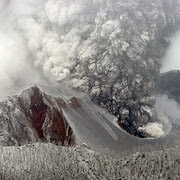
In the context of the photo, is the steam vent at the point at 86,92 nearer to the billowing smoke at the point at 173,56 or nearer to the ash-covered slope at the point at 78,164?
the ash-covered slope at the point at 78,164

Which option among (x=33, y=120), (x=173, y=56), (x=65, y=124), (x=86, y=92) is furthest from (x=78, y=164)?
(x=173, y=56)

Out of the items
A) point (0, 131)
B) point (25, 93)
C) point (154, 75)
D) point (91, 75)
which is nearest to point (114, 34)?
point (91, 75)

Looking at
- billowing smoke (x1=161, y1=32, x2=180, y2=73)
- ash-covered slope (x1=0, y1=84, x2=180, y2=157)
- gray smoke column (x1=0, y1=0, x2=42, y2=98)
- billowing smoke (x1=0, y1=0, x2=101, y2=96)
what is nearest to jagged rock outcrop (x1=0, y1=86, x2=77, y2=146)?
ash-covered slope (x1=0, y1=84, x2=180, y2=157)

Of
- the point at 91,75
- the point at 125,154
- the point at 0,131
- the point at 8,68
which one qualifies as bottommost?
the point at 125,154

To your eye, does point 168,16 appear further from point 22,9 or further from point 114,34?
point 22,9

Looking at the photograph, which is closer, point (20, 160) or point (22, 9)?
point (20, 160)

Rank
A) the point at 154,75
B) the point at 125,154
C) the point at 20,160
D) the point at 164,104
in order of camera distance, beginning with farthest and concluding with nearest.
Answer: the point at 164,104
the point at 154,75
the point at 125,154
the point at 20,160

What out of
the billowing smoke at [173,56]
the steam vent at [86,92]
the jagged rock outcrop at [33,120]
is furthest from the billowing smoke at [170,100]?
the jagged rock outcrop at [33,120]
